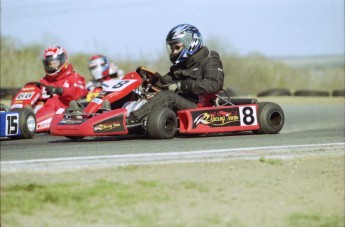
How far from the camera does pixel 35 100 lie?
42.4ft

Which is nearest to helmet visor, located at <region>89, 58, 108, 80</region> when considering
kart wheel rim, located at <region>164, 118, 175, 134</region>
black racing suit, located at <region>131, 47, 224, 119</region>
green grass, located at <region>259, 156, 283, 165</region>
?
black racing suit, located at <region>131, 47, 224, 119</region>

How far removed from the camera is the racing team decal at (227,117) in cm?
1063

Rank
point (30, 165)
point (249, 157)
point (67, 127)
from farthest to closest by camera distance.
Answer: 1. point (67, 127)
2. point (249, 157)
3. point (30, 165)

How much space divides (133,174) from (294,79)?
3310 centimetres

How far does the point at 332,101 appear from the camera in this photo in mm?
23922

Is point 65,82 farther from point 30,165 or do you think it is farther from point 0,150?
point 30,165

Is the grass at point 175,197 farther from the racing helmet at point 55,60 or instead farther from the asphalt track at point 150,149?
the racing helmet at point 55,60

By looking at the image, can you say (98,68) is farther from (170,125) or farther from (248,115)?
(170,125)

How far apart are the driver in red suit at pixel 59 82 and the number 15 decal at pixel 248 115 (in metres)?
3.21

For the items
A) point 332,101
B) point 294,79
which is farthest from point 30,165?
point 294,79

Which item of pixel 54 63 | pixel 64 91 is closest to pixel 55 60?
pixel 54 63

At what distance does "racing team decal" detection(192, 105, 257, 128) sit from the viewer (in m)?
10.6

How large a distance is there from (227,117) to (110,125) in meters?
1.71

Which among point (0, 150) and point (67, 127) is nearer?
point (0, 150)
